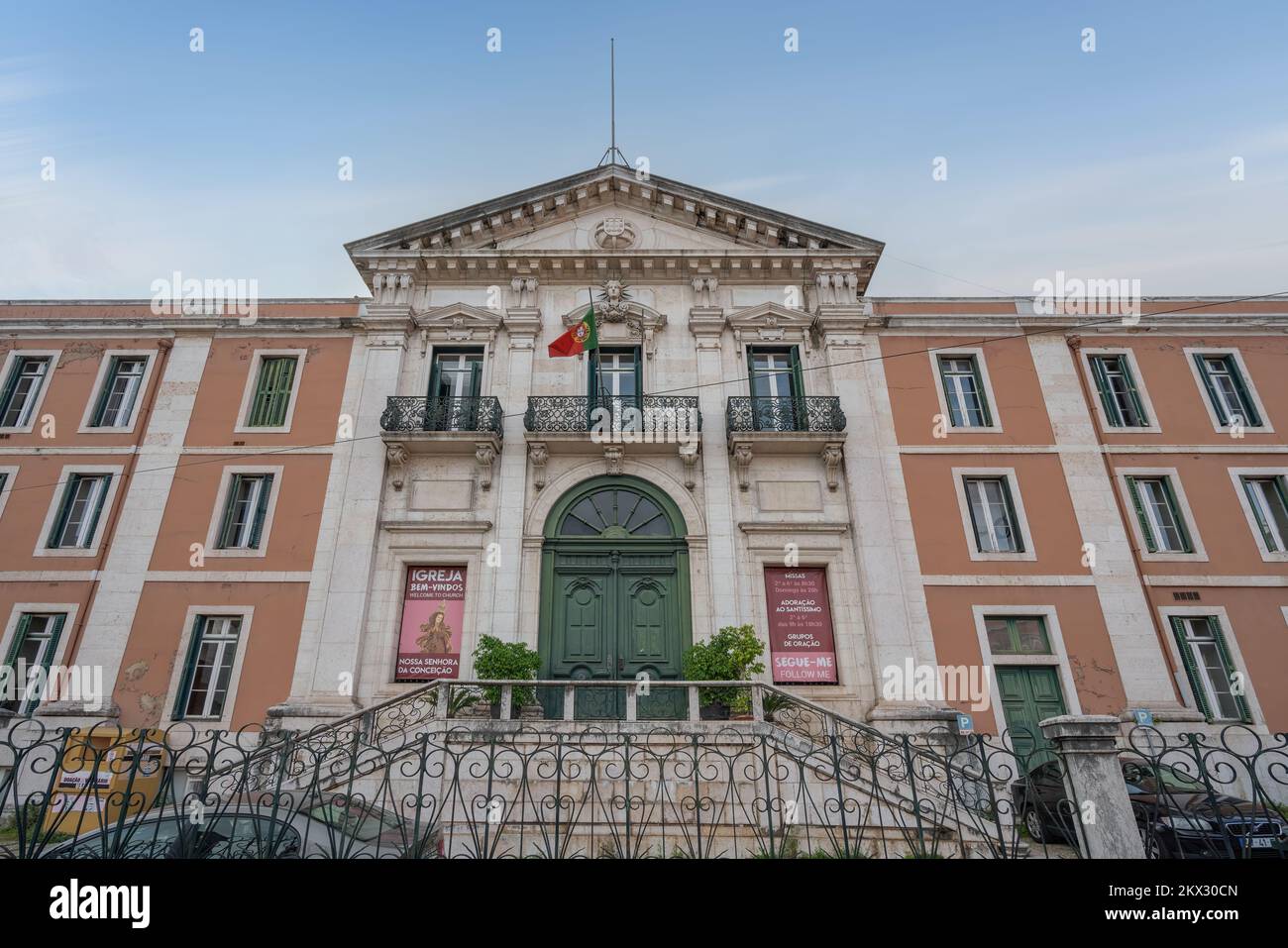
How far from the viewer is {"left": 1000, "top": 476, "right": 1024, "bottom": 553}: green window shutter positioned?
15.4 metres

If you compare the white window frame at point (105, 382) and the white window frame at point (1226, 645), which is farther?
the white window frame at point (105, 382)

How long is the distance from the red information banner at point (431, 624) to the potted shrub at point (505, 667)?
1.29m

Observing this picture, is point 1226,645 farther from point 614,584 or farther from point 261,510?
point 261,510

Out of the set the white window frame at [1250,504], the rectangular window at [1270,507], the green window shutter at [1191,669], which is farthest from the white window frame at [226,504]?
the rectangular window at [1270,507]

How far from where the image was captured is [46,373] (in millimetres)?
17188

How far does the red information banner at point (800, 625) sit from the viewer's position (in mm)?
14141

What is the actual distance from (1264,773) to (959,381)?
9.60 m

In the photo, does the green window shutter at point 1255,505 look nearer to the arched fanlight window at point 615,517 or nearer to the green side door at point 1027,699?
the green side door at point 1027,699

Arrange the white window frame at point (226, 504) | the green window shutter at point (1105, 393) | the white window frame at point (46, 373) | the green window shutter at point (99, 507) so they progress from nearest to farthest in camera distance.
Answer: the white window frame at point (226, 504) → the green window shutter at point (99, 507) → the white window frame at point (46, 373) → the green window shutter at point (1105, 393)

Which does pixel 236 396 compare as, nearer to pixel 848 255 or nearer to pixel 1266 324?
pixel 848 255

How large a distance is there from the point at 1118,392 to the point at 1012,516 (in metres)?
4.62

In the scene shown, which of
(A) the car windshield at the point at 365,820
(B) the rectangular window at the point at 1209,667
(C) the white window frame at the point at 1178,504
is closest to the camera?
(A) the car windshield at the point at 365,820

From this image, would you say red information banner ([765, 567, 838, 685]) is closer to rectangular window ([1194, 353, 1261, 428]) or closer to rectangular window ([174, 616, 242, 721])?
rectangular window ([1194, 353, 1261, 428])
